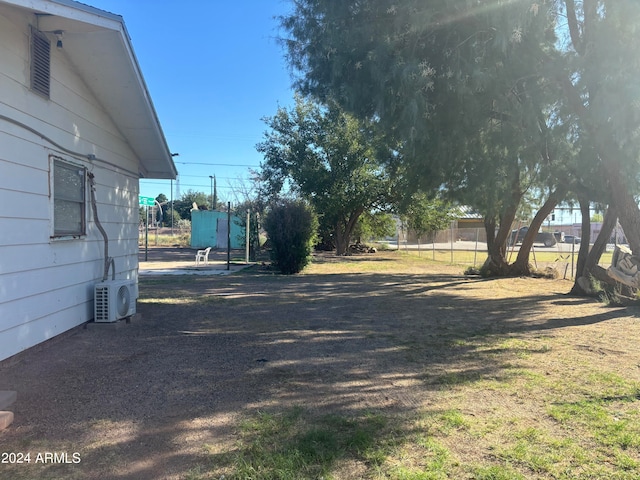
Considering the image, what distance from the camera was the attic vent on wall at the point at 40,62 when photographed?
204 inches

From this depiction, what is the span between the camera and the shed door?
2797 centimetres

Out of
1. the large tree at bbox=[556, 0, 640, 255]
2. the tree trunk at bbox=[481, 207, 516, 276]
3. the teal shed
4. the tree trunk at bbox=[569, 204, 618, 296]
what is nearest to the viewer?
the large tree at bbox=[556, 0, 640, 255]

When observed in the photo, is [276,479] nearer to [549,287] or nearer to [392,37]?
[392,37]

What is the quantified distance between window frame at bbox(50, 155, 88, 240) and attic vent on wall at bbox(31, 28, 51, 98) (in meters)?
0.81

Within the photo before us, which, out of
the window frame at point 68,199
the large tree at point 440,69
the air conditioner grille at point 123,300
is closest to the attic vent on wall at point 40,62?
the window frame at point 68,199

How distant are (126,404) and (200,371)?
1.01 metres

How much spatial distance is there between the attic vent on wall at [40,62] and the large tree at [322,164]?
17414 mm

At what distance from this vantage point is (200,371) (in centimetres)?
487

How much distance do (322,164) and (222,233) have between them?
862 cm

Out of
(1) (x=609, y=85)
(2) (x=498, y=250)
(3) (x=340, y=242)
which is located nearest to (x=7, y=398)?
(1) (x=609, y=85)

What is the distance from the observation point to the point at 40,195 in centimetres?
530

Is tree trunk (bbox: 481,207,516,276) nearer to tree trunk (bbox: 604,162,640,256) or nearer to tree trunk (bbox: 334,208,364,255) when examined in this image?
tree trunk (bbox: 604,162,640,256)

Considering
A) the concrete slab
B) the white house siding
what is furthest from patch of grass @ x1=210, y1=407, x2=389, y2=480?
the white house siding

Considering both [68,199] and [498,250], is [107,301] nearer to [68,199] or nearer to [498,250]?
[68,199]
